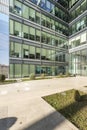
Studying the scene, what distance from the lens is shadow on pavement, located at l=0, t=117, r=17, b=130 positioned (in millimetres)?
6597

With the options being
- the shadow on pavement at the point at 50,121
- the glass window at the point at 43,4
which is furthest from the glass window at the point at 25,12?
the shadow on pavement at the point at 50,121

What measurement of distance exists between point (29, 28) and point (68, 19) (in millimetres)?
14552

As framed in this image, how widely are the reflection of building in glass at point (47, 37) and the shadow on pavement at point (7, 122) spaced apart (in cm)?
2148

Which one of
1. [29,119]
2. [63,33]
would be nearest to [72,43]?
[63,33]

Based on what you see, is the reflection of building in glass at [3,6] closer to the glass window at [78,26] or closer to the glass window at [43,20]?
the glass window at [43,20]

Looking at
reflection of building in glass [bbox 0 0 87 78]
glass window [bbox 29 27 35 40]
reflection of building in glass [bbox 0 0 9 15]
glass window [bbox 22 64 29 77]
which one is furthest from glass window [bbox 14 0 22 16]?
glass window [bbox 22 64 29 77]

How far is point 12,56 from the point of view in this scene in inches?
1140

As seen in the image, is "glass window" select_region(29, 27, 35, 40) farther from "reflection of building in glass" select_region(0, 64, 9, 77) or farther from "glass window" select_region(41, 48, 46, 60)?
"reflection of building in glass" select_region(0, 64, 9, 77)

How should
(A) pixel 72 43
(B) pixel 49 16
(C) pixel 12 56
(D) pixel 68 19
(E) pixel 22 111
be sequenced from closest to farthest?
1. (E) pixel 22 111
2. (C) pixel 12 56
3. (B) pixel 49 16
4. (A) pixel 72 43
5. (D) pixel 68 19

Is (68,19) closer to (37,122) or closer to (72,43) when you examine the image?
(72,43)

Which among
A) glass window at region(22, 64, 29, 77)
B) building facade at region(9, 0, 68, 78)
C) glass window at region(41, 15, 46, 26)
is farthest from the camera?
glass window at region(41, 15, 46, 26)

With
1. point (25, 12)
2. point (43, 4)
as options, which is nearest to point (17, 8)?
point (25, 12)

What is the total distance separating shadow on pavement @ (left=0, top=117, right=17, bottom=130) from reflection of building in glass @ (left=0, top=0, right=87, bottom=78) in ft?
70.5

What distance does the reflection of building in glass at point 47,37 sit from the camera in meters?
29.9
